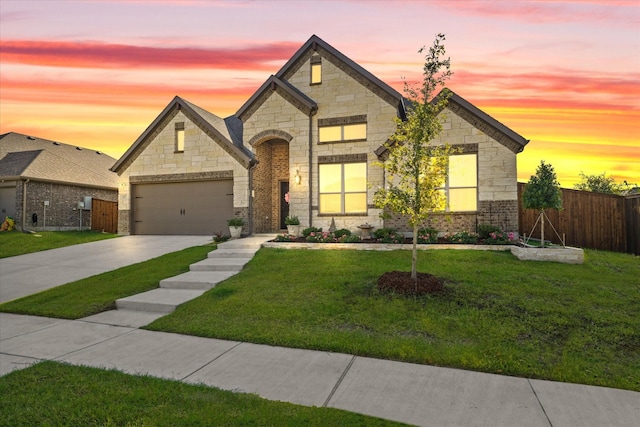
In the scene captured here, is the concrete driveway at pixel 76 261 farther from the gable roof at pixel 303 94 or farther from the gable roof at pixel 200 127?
the gable roof at pixel 303 94

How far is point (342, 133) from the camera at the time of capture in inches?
633

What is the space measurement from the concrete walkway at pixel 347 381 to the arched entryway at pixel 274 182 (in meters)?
12.4

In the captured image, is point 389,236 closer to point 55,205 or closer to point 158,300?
point 158,300

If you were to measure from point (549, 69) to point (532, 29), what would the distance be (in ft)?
7.31

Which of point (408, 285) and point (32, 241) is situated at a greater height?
point (32, 241)

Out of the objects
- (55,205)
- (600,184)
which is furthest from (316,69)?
(600,184)

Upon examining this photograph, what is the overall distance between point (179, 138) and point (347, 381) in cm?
1675

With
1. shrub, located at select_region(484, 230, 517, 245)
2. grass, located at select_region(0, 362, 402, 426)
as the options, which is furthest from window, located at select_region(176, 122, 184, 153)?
grass, located at select_region(0, 362, 402, 426)

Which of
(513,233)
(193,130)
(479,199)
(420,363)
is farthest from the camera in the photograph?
(193,130)

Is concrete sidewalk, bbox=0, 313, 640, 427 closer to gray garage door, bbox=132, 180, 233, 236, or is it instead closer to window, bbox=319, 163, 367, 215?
window, bbox=319, 163, 367, 215

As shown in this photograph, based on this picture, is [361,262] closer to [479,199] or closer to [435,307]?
[435,307]

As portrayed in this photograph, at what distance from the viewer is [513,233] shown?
12852 millimetres

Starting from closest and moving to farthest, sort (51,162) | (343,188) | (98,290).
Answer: (98,290), (343,188), (51,162)

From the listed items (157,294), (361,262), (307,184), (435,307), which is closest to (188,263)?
(157,294)
